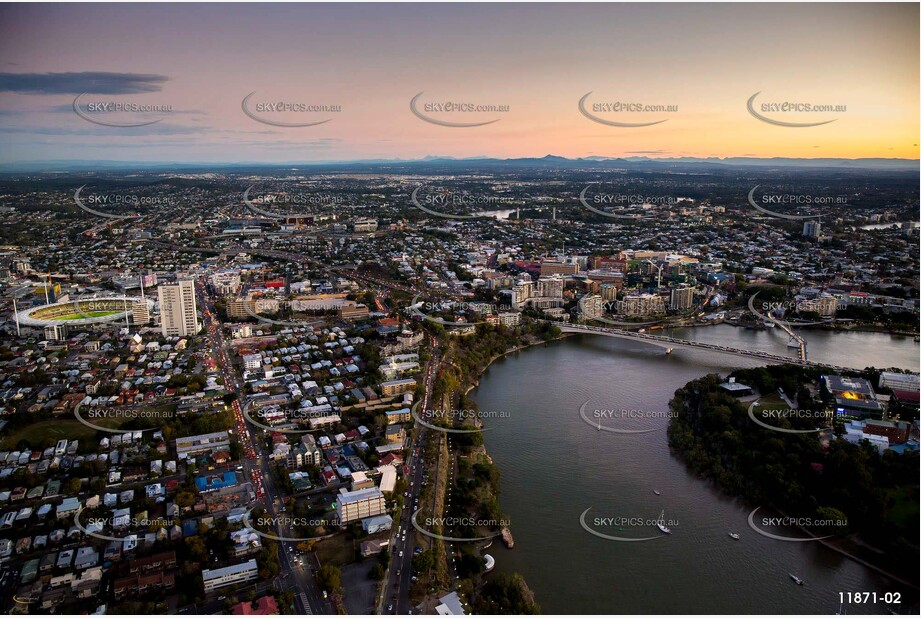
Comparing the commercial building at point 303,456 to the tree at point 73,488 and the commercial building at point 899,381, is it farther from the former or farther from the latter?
the commercial building at point 899,381

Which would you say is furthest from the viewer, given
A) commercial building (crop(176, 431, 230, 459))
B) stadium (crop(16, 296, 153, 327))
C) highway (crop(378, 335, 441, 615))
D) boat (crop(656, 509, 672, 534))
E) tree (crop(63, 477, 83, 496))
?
stadium (crop(16, 296, 153, 327))

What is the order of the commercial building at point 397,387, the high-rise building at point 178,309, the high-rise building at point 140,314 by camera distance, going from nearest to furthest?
the commercial building at point 397,387
the high-rise building at point 178,309
the high-rise building at point 140,314

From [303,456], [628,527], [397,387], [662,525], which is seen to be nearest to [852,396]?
[662,525]

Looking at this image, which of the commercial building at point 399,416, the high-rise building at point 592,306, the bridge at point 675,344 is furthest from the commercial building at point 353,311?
the commercial building at point 399,416

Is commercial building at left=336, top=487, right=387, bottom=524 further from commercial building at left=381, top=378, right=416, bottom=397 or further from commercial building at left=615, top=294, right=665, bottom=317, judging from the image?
commercial building at left=615, top=294, right=665, bottom=317

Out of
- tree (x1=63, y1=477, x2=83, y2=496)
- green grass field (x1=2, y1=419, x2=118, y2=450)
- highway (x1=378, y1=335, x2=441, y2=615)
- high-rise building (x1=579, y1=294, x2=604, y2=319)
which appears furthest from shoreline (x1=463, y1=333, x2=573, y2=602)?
green grass field (x1=2, y1=419, x2=118, y2=450)

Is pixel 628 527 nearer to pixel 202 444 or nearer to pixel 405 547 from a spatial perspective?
pixel 405 547
